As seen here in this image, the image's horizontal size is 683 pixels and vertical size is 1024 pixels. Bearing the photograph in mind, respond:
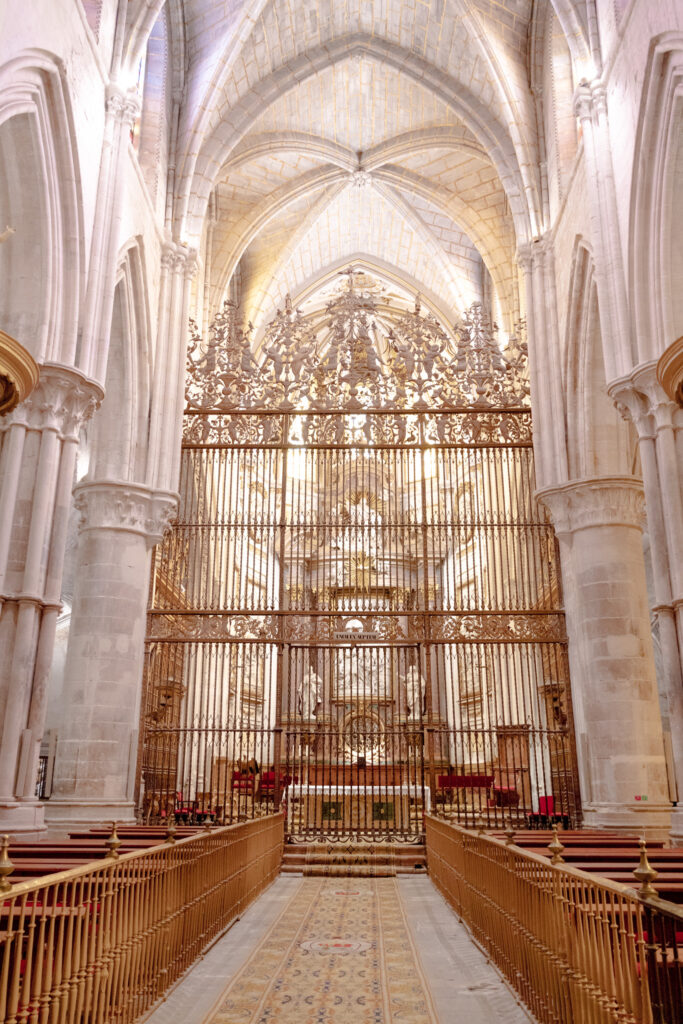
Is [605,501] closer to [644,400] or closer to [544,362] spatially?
[544,362]

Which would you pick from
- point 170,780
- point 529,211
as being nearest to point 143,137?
point 529,211

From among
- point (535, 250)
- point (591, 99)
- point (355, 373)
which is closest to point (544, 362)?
point (535, 250)

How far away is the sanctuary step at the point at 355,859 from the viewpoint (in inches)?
474

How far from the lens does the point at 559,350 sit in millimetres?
14594

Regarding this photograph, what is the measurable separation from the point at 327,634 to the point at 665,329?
23.9 feet

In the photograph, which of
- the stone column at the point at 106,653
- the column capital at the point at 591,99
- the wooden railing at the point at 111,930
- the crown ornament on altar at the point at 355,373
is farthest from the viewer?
the crown ornament on altar at the point at 355,373

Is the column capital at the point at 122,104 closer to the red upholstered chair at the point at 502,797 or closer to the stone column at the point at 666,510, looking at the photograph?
the stone column at the point at 666,510

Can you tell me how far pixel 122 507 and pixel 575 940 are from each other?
1108cm

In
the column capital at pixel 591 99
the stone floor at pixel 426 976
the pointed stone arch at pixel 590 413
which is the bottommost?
the stone floor at pixel 426 976

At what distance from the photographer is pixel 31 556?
9602 mm

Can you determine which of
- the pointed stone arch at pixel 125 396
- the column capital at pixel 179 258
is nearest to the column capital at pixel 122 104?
the pointed stone arch at pixel 125 396

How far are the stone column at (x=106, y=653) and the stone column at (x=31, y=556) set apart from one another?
3.30m

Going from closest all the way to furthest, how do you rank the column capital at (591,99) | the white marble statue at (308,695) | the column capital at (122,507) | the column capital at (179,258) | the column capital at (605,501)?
the column capital at (591,99) < the column capital at (605,501) < the white marble statue at (308,695) < the column capital at (122,507) < the column capital at (179,258)

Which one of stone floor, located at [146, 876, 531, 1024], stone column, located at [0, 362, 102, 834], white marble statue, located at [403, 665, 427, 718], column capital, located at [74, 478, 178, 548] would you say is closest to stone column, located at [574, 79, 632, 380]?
white marble statue, located at [403, 665, 427, 718]
